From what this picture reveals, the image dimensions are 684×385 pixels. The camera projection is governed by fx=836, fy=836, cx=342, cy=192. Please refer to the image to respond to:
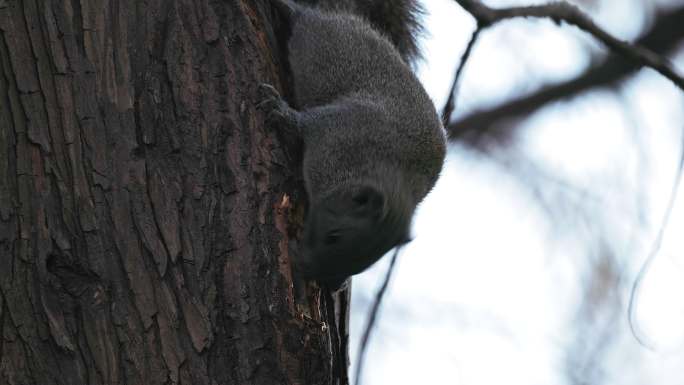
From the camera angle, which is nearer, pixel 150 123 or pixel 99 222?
pixel 99 222

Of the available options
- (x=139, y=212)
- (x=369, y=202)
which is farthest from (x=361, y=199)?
(x=139, y=212)

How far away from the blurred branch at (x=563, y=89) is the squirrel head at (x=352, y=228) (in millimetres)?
1551

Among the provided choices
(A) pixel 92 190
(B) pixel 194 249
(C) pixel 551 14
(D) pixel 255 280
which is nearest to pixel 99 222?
(A) pixel 92 190

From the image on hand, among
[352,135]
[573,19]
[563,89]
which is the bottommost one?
[563,89]

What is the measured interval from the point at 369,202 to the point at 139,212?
854mm

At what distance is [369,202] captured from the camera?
8.92ft

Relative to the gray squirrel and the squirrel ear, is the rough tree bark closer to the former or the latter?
the gray squirrel

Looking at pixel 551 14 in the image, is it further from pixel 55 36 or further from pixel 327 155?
pixel 55 36

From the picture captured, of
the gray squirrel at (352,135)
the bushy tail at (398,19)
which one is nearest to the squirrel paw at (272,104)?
the gray squirrel at (352,135)

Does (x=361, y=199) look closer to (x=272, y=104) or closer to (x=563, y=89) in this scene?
(x=272, y=104)

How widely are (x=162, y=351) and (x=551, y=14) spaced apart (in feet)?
5.57

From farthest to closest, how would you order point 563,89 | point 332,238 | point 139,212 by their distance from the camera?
point 563,89
point 332,238
point 139,212

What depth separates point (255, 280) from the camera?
A: 7.08ft

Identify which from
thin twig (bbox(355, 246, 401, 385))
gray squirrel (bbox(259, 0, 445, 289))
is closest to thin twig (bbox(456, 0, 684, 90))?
gray squirrel (bbox(259, 0, 445, 289))
